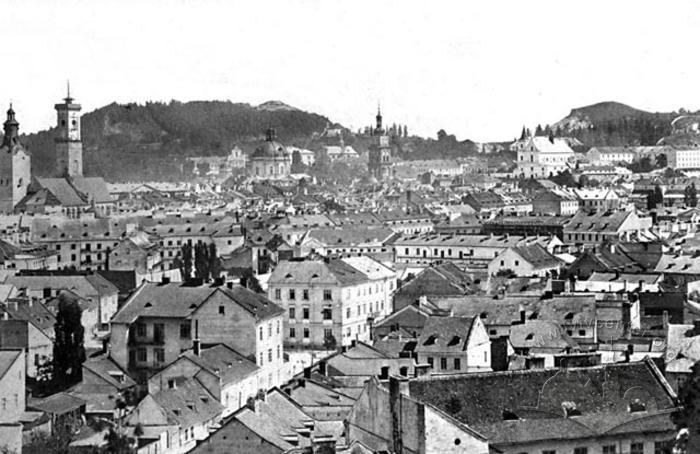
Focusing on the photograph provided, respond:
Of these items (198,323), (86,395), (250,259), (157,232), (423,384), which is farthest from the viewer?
(157,232)

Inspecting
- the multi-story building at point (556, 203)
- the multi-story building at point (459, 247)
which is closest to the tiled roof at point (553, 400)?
the multi-story building at point (459, 247)

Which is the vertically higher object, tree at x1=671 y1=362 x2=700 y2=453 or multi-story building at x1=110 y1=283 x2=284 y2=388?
tree at x1=671 y1=362 x2=700 y2=453

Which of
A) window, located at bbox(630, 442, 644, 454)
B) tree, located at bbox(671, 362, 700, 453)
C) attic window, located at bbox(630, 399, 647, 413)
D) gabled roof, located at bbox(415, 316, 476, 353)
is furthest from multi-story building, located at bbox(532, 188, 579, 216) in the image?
tree, located at bbox(671, 362, 700, 453)

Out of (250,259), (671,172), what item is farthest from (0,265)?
(671,172)

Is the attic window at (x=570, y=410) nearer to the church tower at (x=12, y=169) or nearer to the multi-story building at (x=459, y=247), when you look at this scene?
the multi-story building at (x=459, y=247)

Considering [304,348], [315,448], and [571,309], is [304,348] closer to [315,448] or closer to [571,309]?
[571,309]

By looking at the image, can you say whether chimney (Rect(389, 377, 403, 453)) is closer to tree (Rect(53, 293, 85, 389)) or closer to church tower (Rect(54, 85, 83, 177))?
tree (Rect(53, 293, 85, 389))
